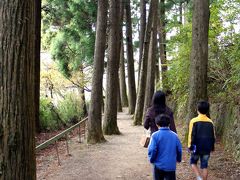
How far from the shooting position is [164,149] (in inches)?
249

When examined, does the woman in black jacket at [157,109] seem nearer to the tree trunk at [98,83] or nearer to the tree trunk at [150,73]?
the tree trunk at [98,83]

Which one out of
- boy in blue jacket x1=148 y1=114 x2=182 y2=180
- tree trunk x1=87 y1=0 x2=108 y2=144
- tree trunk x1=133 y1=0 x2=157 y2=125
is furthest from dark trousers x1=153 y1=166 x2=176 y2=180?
tree trunk x1=133 y1=0 x2=157 y2=125

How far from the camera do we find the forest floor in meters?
9.64

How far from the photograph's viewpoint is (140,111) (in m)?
23.3

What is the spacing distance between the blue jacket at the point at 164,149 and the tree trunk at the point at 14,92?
1906 mm

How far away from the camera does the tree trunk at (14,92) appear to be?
17.6 feet

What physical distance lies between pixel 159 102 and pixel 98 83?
26.7 feet

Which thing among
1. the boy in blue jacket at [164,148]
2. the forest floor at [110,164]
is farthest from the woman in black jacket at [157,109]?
the forest floor at [110,164]

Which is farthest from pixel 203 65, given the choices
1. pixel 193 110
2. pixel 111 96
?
pixel 111 96

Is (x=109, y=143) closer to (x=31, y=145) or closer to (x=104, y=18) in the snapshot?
(x=104, y=18)

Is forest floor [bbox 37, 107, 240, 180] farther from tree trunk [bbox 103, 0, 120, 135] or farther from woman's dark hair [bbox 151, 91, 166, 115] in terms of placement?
tree trunk [bbox 103, 0, 120, 135]

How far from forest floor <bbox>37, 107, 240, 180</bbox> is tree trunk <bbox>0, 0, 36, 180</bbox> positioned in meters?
4.16

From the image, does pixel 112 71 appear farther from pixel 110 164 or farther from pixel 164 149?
pixel 164 149

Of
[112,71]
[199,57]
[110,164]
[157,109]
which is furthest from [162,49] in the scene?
[157,109]
